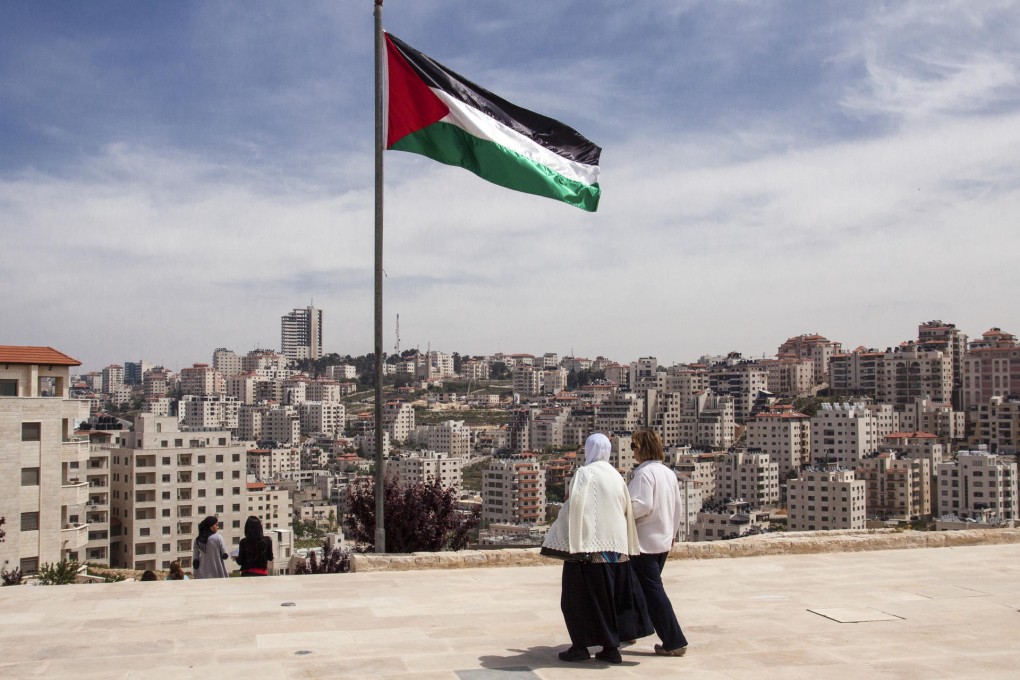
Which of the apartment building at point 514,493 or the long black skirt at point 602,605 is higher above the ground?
the long black skirt at point 602,605

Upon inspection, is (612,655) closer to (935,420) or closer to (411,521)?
(411,521)

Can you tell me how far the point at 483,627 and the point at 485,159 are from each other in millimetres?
5441

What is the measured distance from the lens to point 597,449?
17.4 feet

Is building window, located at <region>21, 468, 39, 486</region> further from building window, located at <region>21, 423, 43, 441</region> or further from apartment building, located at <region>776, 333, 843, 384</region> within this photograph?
apartment building, located at <region>776, 333, 843, 384</region>

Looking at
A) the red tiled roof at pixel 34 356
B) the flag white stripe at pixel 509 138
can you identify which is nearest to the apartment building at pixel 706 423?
the red tiled roof at pixel 34 356

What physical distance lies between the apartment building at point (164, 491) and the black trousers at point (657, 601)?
4685 centimetres

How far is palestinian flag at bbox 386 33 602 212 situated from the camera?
384 inches

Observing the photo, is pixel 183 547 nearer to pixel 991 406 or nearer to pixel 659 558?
pixel 659 558

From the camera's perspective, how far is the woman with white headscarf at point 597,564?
16.6 ft

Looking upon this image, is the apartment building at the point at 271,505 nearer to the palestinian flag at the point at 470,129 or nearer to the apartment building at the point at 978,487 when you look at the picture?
the apartment building at the point at 978,487

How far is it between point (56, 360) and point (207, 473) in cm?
2451

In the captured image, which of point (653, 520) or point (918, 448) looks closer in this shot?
point (653, 520)

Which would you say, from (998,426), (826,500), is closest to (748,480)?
(826,500)

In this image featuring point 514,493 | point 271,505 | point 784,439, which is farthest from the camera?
point 784,439
